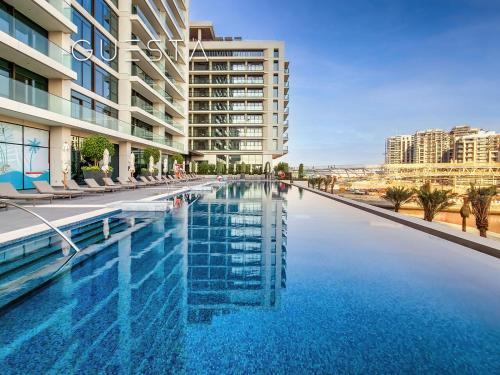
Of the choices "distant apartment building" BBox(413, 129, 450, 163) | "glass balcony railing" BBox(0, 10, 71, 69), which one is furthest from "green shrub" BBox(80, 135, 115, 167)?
"distant apartment building" BBox(413, 129, 450, 163)

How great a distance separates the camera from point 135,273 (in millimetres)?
5098

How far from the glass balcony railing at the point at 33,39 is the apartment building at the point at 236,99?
45.1 meters

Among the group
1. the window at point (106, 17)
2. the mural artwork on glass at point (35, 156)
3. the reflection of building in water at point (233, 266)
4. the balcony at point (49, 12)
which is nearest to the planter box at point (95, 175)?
the mural artwork on glass at point (35, 156)

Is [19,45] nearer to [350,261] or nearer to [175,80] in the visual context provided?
[350,261]

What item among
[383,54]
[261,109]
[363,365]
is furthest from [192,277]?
[261,109]

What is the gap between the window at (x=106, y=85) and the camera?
27.4 m

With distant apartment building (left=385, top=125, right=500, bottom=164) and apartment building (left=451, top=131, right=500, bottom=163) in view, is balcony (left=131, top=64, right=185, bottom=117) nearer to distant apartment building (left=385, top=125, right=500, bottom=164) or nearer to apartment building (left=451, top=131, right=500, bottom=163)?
distant apartment building (left=385, top=125, right=500, bottom=164)

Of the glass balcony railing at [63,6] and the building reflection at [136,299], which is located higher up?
the glass balcony railing at [63,6]

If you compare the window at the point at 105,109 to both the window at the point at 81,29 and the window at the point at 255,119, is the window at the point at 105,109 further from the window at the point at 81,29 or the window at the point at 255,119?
the window at the point at 255,119

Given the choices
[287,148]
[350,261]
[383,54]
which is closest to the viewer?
[350,261]

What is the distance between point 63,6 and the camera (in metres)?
20.7

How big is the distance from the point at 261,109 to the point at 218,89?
31.3 ft

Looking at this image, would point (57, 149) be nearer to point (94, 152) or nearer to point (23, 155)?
point (23, 155)

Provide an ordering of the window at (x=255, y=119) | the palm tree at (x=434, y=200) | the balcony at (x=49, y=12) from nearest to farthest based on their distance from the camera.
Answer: the palm tree at (x=434, y=200) < the balcony at (x=49, y=12) < the window at (x=255, y=119)
